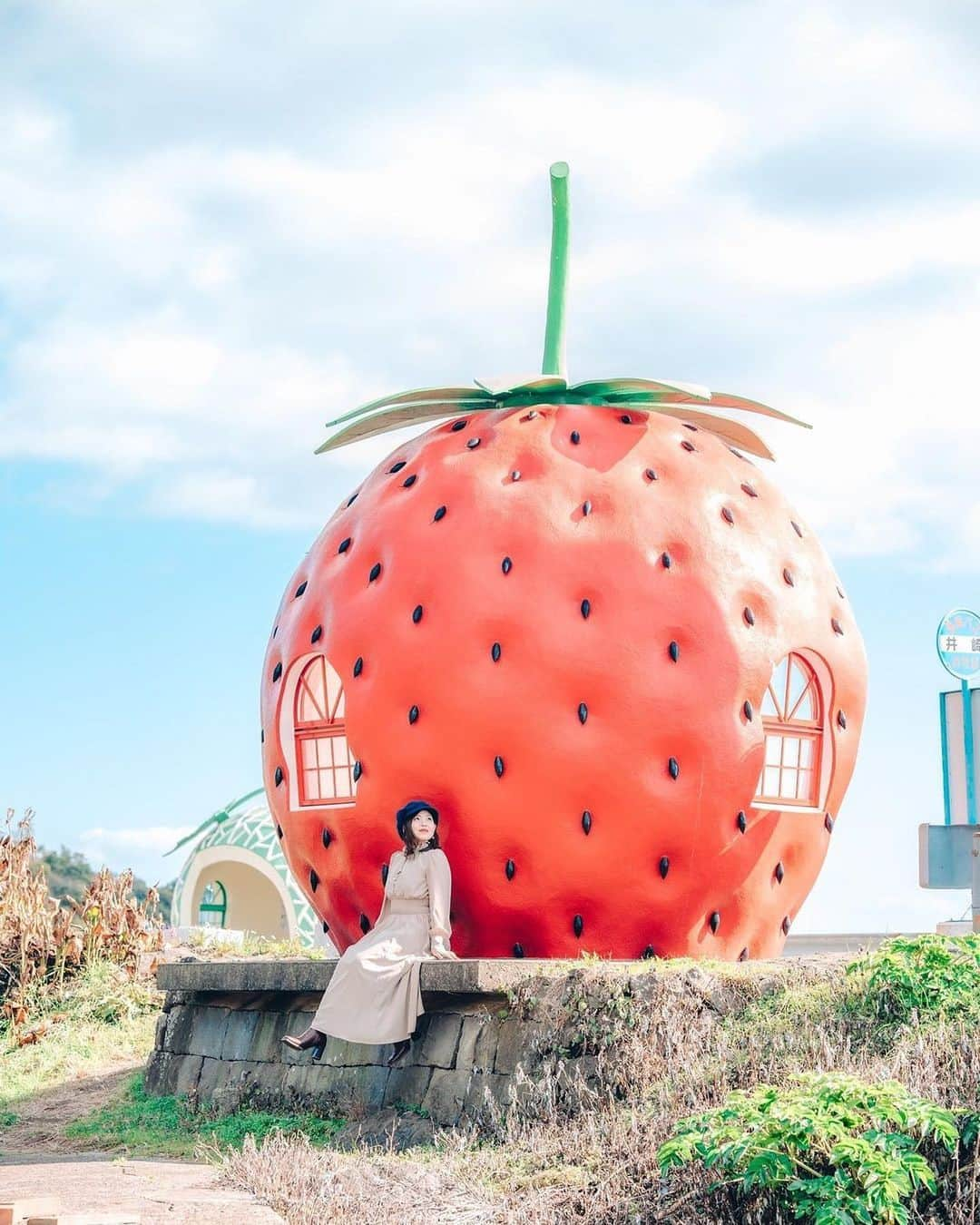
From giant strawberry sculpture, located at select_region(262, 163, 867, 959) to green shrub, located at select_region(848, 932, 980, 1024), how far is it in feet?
5.50

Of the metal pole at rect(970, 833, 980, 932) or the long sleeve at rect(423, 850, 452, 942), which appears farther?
the metal pole at rect(970, 833, 980, 932)

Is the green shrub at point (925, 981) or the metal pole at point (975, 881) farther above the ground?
the metal pole at point (975, 881)

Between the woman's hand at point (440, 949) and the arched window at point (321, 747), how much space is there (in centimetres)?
133

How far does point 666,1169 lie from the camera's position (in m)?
5.90

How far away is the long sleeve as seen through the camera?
28.6 feet

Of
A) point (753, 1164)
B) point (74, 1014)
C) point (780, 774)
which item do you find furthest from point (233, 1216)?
point (74, 1014)

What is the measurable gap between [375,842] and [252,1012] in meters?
1.66

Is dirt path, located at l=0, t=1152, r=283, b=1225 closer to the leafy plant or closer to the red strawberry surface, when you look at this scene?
the leafy plant

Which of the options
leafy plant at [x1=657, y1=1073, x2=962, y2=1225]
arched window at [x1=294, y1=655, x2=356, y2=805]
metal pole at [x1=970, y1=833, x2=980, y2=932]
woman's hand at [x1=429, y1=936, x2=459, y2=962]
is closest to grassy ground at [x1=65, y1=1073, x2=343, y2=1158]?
woman's hand at [x1=429, y1=936, x2=459, y2=962]

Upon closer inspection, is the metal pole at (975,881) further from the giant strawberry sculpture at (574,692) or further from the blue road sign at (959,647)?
the blue road sign at (959,647)

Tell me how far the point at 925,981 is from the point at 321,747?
4.23 metres

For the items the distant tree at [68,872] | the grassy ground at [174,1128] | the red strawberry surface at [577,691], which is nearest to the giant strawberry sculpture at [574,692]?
the red strawberry surface at [577,691]

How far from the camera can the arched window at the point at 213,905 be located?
95.7ft

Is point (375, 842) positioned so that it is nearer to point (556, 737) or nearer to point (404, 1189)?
point (556, 737)
